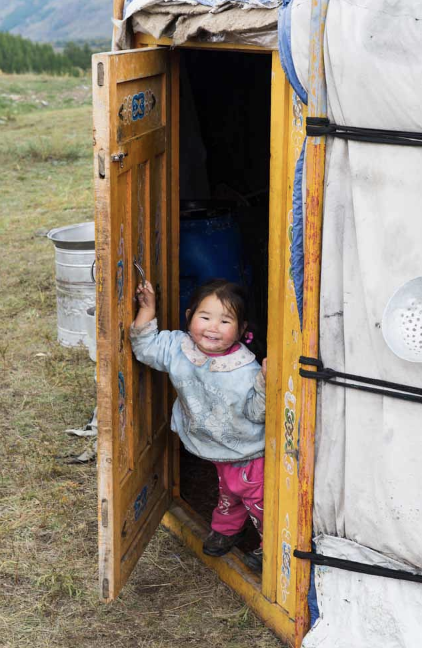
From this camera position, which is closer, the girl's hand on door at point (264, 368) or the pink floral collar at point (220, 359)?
the girl's hand on door at point (264, 368)

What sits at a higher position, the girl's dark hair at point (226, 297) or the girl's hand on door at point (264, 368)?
the girl's dark hair at point (226, 297)

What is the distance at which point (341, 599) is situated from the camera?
3.14 m

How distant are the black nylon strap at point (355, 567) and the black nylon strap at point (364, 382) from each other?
0.61 metres

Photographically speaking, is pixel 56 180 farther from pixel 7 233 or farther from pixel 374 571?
pixel 374 571

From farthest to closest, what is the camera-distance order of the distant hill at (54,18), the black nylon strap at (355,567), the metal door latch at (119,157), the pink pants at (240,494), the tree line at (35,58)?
1. the distant hill at (54,18)
2. the tree line at (35,58)
3. the pink pants at (240,494)
4. the metal door latch at (119,157)
5. the black nylon strap at (355,567)

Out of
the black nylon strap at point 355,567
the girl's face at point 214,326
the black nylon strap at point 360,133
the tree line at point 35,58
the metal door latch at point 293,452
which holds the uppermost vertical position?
the tree line at point 35,58

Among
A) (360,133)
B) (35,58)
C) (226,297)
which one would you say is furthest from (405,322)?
(35,58)

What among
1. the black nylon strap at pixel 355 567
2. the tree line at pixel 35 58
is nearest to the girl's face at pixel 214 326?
the black nylon strap at pixel 355 567

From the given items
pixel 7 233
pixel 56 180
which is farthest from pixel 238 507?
pixel 56 180

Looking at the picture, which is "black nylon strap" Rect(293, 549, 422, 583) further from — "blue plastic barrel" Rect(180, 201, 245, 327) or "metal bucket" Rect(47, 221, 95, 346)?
"metal bucket" Rect(47, 221, 95, 346)

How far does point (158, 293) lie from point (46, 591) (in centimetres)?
146

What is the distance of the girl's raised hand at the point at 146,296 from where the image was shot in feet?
11.7

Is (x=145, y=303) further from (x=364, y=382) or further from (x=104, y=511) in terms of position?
(x=364, y=382)

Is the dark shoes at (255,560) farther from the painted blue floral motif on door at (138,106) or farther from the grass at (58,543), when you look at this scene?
the painted blue floral motif on door at (138,106)
